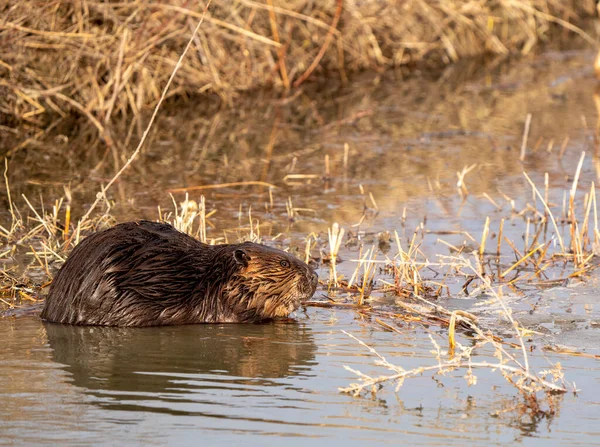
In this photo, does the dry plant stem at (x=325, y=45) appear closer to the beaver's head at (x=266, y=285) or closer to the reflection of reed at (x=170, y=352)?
the beaver's head at (x=266, y=285)

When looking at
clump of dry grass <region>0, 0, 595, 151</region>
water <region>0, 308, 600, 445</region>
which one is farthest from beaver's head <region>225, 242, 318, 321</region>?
clump of dry grass <region>0, 0, 595, 151</region>

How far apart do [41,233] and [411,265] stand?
243cm

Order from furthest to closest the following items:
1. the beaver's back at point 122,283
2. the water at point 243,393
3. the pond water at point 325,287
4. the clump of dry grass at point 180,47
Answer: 1. the clump of dry grass at point 180,47
2. the beaver's back at point 122,283
3. the pond water at point 325,287
4. the water at point 243,393

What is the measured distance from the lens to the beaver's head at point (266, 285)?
16.8ft

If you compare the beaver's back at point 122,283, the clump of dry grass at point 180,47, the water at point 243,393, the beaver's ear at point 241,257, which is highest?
the clump of dry grass at point 180,47

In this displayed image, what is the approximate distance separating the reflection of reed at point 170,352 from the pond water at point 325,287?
1 centimetres

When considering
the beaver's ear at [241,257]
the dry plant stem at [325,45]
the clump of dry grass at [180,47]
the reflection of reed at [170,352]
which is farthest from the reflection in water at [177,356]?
the dry plant stem at [325,45]

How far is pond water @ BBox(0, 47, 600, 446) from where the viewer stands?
12.4ft

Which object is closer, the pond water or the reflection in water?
the pond water

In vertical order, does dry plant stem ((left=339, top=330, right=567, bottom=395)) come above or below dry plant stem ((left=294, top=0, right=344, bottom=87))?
below

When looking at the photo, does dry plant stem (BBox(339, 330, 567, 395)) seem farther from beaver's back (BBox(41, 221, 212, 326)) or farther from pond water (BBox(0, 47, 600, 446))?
beaver's back (BBox(41, 221, 212, 326))

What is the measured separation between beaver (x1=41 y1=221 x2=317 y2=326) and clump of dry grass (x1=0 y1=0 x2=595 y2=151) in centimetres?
450

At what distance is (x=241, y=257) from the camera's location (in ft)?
16.7

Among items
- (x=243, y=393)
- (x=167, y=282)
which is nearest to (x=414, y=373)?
(x=243, y=393)
